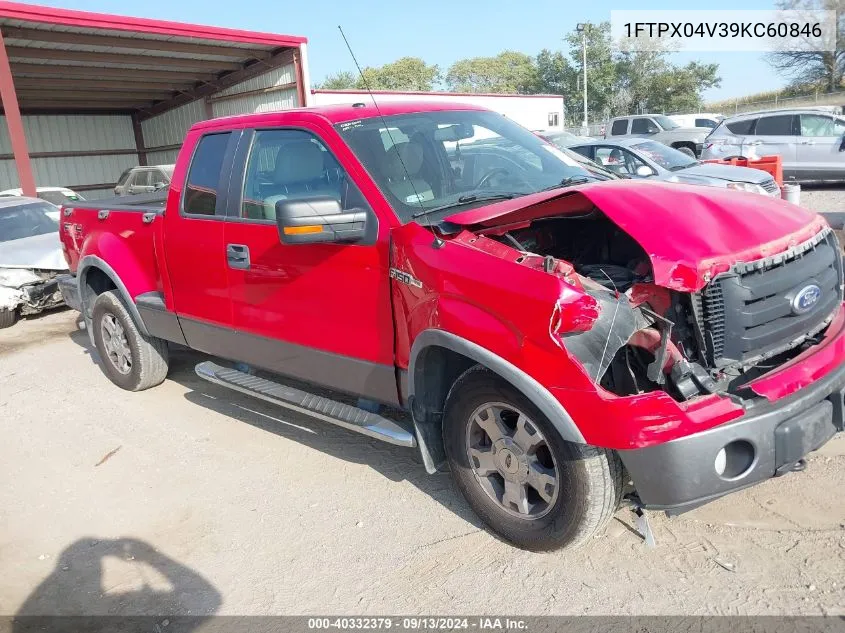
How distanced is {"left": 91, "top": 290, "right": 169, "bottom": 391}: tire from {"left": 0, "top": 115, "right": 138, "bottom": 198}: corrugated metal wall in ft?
70.6

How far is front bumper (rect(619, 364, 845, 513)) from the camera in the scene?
2.55 m

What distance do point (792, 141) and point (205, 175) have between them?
13995 millimetres

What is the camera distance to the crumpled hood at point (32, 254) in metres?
8.93

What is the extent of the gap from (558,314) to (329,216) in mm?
1229

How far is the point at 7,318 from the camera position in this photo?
872 centimetres

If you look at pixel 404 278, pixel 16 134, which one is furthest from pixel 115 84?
pixel 404 278

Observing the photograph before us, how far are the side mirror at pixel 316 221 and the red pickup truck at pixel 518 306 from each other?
1cm

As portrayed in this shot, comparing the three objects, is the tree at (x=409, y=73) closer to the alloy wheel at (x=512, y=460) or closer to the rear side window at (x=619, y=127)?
the rear side window at (x=619, y=127)

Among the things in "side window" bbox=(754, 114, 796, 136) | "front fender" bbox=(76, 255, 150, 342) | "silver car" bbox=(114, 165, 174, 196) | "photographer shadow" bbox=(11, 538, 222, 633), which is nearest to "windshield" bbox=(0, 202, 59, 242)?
"front fender" bbox=(76, 255, 150, 342)

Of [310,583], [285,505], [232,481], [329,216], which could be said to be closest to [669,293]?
[329,216]

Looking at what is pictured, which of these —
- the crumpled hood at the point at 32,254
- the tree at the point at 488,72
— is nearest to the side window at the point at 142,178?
the crumpled hood at the point at 32,254

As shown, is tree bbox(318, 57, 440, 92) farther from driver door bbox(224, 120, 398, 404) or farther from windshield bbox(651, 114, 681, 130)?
driver door bbox(224, 120, 398, 404)

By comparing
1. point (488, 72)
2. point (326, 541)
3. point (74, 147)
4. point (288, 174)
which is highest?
point (488, 72)

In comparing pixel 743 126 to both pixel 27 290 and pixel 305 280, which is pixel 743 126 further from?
pixel 305 280
